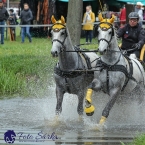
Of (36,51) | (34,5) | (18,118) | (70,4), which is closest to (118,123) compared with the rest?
(18,118)

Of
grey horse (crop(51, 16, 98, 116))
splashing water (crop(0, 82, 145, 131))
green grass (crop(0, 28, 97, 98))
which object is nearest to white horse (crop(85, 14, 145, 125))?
grey horse (crop(51, 16, 98, 116))

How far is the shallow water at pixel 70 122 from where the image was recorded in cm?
1075

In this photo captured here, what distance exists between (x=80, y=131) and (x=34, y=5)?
2235 cm

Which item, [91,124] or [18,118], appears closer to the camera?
[91,124]

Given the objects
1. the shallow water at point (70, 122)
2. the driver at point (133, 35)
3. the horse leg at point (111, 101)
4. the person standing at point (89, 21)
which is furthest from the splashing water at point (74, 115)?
the person standing at point (89, 21)

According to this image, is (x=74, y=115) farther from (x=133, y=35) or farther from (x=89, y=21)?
(x=89, y=21)

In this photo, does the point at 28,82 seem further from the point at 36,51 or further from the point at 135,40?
the point at 36,51

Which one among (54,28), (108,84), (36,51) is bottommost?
(36,51)

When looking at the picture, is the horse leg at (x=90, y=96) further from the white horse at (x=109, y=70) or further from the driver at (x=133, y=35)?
the driver at (x=133, y=35)

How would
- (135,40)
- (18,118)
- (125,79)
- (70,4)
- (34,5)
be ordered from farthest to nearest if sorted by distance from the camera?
(34,5)
(70,4)
(135,40)
(18,118)
(125,79)

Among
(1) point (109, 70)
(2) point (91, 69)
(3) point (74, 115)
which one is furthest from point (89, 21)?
(1) point (109, 70)

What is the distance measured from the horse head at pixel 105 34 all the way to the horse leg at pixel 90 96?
68 cm

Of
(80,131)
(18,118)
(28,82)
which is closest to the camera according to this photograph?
(80,131)

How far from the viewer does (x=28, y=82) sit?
1697 centimetres
